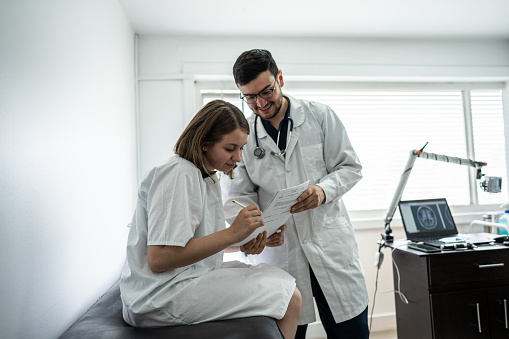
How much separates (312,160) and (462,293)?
1.22 meters

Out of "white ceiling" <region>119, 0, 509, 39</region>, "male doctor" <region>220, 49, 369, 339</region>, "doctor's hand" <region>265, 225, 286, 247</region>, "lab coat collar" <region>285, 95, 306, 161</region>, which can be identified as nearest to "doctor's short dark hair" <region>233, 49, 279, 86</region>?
"male doctor" <region>220, 49, 369, 339</region>

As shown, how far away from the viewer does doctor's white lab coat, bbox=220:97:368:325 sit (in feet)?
4.91

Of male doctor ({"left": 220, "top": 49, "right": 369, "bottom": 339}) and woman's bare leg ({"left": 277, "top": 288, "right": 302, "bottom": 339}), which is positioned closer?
woman's bare leg ({"left": 277, "top": 288, "right": 302, "bottom": 339})

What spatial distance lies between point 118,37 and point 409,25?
197 centimetres

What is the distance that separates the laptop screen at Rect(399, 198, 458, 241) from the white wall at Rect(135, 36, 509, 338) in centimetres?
54

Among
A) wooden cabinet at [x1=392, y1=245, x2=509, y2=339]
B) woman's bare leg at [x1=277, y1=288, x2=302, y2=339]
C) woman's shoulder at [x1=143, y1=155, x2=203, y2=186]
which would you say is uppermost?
woman's shoulder at [x1=143, y1=155, x2=203, y2=186]

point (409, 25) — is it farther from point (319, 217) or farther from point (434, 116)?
point (319, 217)

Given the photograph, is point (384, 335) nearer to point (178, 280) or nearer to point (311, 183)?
point (311, 183)

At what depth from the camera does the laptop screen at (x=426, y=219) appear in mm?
2311

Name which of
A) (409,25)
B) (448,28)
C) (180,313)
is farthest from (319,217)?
(448,28)

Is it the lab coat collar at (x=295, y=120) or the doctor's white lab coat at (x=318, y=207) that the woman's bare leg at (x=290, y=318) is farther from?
the lab coat collar at (x=295, y=120)

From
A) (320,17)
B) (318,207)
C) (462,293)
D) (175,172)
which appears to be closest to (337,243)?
(318,207)

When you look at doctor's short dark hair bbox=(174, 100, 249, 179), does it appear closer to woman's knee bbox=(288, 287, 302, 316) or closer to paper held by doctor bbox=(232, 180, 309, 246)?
paper held by doctor bbox=(232, 180, 309, 246)

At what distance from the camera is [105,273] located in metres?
1.76
